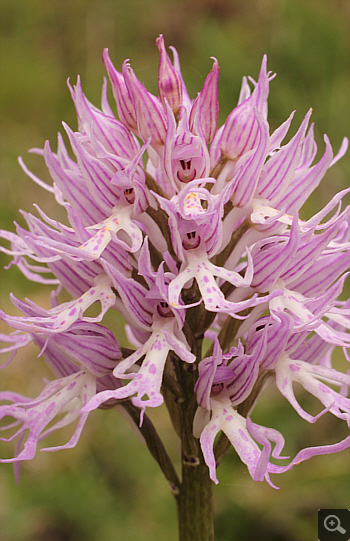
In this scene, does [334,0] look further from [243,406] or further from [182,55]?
[243,406]

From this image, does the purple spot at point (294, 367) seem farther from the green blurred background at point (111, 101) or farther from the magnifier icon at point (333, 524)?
the magnifier icon at point (333, 524)

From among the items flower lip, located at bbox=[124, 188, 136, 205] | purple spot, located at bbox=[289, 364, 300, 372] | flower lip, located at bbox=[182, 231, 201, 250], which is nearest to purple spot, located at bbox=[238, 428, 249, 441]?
purple spot, located at bbox=[289, 364, 300, 372]

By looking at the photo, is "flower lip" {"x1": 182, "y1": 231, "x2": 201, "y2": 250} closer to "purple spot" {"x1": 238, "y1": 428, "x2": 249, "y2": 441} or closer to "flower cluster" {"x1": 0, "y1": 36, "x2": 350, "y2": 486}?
"flower cluster" {"x1": 0, "y1": 36, "x2": 350, "y2": 486}

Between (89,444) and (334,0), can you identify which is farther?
(334,0)

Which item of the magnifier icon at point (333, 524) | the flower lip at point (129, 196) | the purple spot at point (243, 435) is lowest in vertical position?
the magnifier icon at point (333, 524)

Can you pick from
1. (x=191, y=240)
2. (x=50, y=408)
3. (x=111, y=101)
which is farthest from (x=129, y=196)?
(x=111, y=101)

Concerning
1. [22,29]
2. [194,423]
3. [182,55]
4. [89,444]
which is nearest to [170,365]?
[194,423]

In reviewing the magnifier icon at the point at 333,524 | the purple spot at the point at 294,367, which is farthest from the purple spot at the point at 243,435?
the magnifier icon at the point at 333,524
